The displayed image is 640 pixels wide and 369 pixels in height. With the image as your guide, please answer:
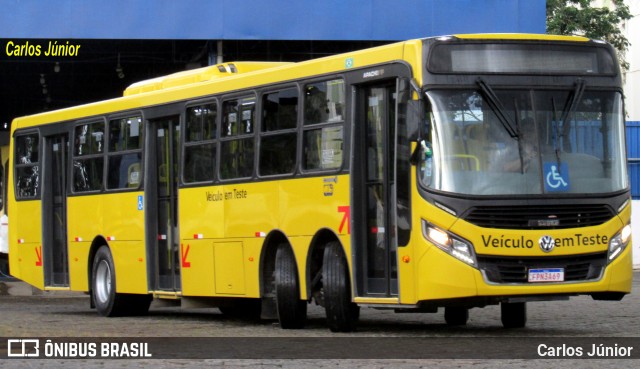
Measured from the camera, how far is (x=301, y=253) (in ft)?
52.4

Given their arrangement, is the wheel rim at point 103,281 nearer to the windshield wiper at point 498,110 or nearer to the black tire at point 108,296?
the black tire at point 108,296

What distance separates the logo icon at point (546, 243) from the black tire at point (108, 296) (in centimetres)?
851

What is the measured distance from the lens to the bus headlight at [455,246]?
13.8m

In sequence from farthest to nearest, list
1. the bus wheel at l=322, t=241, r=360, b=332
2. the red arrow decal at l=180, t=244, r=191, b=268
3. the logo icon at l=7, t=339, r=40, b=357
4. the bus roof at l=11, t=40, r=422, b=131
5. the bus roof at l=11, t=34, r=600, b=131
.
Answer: the red arrow decal at l=180, t=244, r=191, b=268
the bus wheel at l=322, t=241, r=360, b=332
the bus roof at l=11, t=40, r=422, b=131
the bus roof at l=11, t=34, r=600, b=131
the logo icon at l=7, t=339, r=40, b=357

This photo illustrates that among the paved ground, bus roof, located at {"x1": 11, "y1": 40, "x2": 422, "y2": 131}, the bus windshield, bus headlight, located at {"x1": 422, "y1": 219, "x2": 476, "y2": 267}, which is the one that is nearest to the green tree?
the paved ground

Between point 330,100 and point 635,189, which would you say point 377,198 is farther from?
point 635,189

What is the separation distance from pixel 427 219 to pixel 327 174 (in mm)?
1872

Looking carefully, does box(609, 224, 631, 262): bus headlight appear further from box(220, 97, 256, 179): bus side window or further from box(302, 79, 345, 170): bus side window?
box(220, 97, 256, 179): bus side window

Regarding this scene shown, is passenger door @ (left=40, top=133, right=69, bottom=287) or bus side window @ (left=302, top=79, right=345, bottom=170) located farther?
passenger door @ (left=40, top=133, right=69, bottom=287)

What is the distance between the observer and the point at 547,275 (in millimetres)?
14016

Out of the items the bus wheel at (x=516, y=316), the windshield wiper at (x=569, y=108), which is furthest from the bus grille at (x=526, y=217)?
the bus wheel at (x=516, y=316)

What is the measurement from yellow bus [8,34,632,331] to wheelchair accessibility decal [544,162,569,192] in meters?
0.01

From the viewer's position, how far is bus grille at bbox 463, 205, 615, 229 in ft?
45.5

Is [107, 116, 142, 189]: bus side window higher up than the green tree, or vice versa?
the green tree
